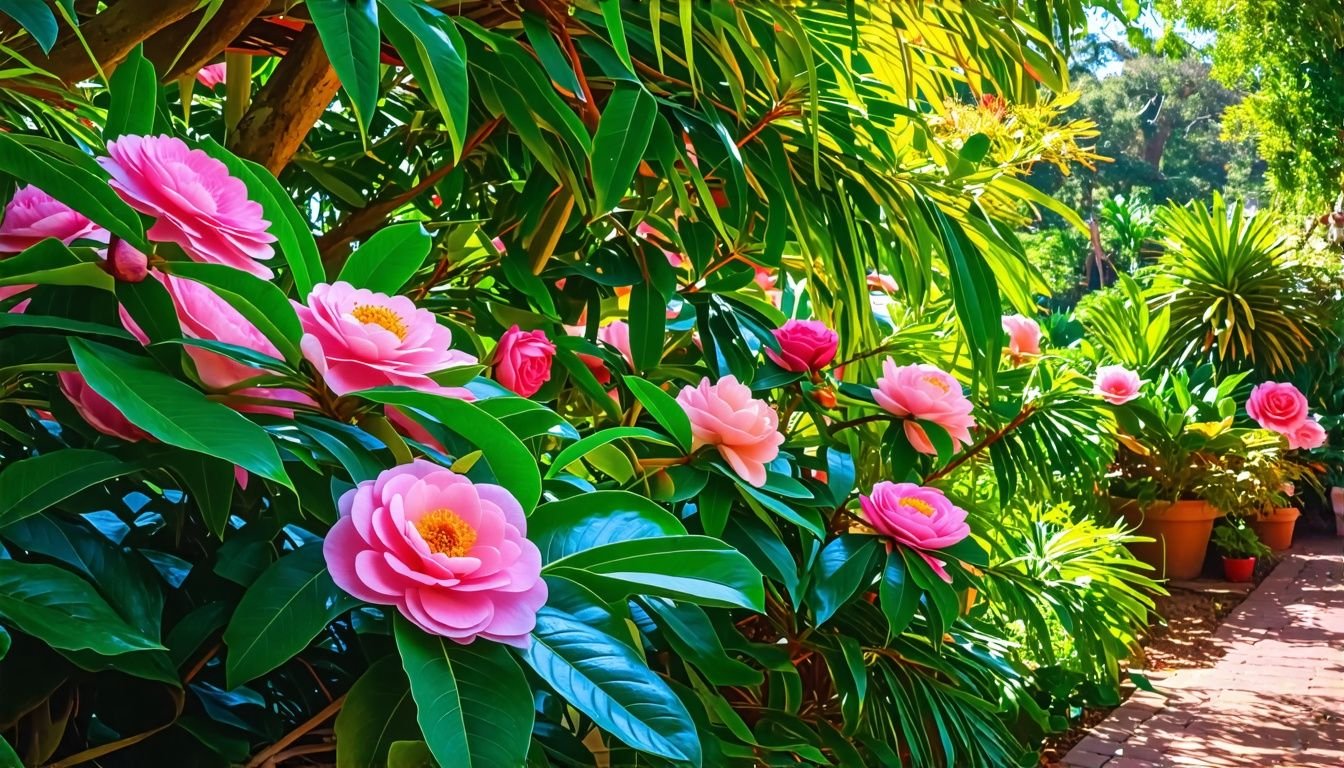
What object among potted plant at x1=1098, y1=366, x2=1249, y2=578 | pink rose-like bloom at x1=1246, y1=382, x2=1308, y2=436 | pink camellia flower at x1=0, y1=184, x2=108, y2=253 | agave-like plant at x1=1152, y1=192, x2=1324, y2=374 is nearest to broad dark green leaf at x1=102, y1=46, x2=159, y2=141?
pink camellia flower at x1=0, y1=184, x2=108, y2=253

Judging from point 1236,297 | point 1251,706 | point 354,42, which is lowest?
point 1251,706

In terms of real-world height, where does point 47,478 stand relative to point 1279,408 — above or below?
below

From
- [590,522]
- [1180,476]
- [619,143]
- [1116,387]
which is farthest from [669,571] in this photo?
[1180,476]

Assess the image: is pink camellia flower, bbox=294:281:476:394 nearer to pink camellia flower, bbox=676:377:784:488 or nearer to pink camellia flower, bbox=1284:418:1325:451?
pink camellia flower, bbox=676:377:784:488

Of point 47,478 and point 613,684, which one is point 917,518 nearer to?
point 613,684

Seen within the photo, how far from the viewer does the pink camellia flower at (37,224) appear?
49 cm

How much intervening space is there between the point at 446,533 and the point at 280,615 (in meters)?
0.07

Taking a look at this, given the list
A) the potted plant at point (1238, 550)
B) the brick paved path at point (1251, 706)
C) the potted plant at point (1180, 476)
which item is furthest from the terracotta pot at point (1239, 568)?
the brick paved path at point (1251, 706)

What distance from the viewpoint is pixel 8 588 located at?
1.28 ft

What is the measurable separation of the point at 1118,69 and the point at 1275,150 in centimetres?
1686

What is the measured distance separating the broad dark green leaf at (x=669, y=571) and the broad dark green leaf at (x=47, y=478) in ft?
0.61

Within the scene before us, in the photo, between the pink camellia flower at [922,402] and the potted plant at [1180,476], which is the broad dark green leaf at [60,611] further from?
the potted plant at [1180,476]

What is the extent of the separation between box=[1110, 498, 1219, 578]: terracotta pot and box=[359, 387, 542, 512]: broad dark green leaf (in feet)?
13.5

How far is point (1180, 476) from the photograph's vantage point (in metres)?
4.15
